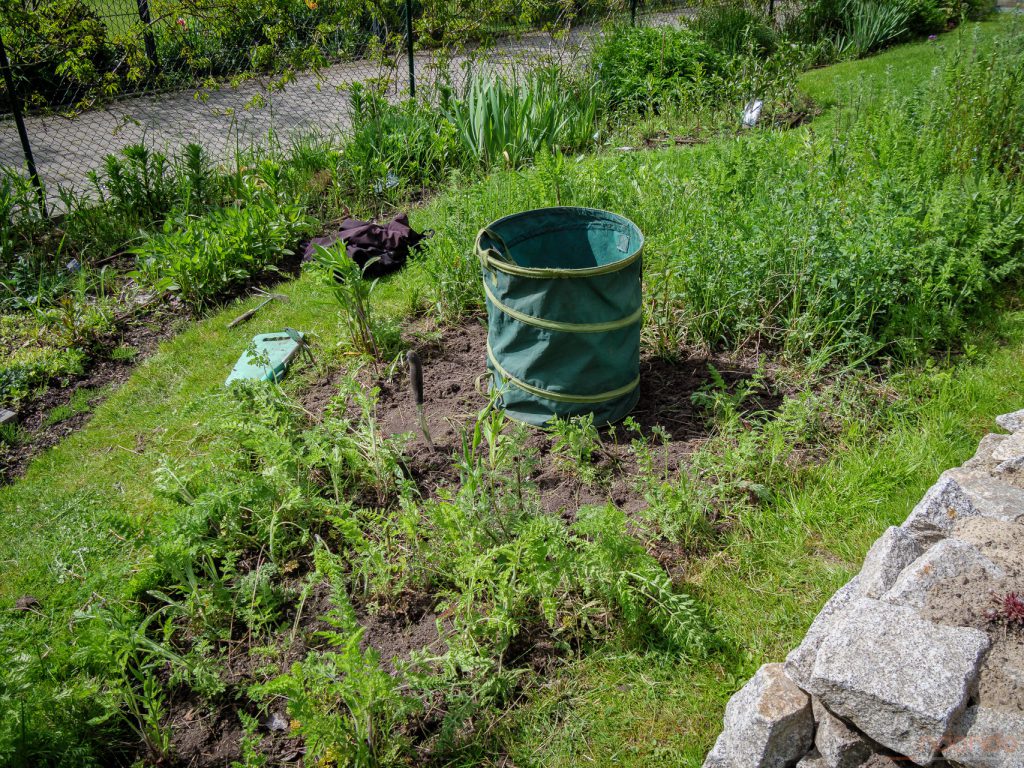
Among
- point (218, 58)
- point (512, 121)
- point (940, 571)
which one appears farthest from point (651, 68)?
point (940, 571)

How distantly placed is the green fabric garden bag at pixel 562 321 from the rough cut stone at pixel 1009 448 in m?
1.45

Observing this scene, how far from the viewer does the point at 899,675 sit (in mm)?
1761

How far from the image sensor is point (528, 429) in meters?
3.42

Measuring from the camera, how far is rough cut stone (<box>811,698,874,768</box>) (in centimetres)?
187

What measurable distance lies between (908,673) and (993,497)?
949 mm

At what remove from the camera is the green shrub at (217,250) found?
4.91 metres

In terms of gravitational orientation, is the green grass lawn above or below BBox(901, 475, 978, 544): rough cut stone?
below

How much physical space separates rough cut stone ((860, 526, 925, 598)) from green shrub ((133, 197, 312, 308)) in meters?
4.09

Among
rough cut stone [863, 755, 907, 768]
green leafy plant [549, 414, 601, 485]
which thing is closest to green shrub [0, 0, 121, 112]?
green leafy plant [549, 414, 601, 485]

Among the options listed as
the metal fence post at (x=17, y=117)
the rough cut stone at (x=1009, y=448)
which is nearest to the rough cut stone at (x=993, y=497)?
the rough cut stone at (x=1009, y=448)

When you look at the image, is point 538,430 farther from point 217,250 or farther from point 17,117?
point 17,117

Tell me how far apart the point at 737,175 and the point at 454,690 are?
367cm

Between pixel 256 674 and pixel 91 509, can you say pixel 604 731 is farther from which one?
pixel 91 509

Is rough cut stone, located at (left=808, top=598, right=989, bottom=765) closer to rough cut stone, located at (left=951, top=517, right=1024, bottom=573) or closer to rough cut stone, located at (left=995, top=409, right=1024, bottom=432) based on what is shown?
rough cut stone, located at (left=951, top=517, right=1024, bottom=573)
